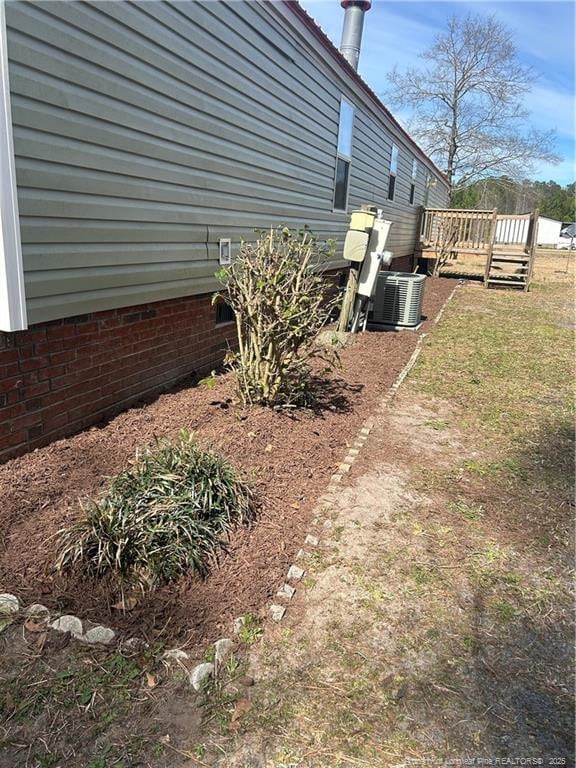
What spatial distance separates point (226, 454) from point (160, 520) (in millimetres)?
1110

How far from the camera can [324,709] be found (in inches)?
74.9

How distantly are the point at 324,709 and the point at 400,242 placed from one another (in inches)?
586

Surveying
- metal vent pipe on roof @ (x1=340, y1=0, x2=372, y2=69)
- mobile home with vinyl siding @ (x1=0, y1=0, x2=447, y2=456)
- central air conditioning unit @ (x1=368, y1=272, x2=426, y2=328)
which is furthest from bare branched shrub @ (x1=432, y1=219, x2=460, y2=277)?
mobile home with vinyl siding @ (x1=0, y1=0, x2=447, y2=456)

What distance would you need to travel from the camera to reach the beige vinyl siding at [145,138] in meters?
3.05

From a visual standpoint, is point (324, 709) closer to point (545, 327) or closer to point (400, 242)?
point (545, 327)

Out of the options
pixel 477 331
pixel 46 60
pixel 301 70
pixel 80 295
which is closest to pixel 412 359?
pixel 477 331

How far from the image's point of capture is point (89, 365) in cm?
370

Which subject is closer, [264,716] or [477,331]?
[264,716]

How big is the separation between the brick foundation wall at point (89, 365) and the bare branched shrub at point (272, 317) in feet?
2.32

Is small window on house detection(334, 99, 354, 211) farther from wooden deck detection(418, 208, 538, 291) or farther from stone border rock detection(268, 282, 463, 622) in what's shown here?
wooden deck detection(418, 208, 538, 291)

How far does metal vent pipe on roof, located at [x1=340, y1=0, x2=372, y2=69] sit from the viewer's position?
12078 mm

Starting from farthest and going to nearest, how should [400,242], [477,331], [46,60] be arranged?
[400,242] < [477,331] < [46,60]

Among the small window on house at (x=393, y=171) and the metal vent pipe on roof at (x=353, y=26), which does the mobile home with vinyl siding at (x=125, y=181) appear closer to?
the metal vent pipe on roof at (x=353, y=26)

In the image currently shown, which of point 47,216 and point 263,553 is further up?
point 47,216
